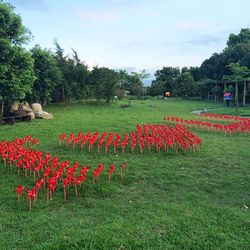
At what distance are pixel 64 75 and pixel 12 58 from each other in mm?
11696

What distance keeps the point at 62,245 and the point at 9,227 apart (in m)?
1.11

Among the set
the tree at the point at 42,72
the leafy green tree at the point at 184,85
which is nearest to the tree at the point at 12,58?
the tree at the point at 42,72

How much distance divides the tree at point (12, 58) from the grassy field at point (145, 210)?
8.39m

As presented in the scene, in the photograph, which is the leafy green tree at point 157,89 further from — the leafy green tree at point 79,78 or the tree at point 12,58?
the tree at point 12,58

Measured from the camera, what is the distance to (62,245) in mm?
4285

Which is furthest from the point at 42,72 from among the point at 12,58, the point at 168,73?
the point at 168,73

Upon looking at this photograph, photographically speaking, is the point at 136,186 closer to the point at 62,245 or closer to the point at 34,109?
the point at 62,245

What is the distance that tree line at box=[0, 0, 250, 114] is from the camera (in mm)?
15984

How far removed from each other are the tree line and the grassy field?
29.5ft

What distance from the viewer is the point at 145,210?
546cm

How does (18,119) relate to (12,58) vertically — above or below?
below

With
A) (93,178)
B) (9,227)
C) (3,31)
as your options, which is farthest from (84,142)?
(3,31)

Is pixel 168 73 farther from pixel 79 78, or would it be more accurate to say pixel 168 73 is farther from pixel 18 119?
pixel 18 119

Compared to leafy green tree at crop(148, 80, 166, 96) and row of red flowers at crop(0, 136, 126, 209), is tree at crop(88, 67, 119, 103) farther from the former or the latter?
leafy green tree at crop(148, 80, 166, 96)
